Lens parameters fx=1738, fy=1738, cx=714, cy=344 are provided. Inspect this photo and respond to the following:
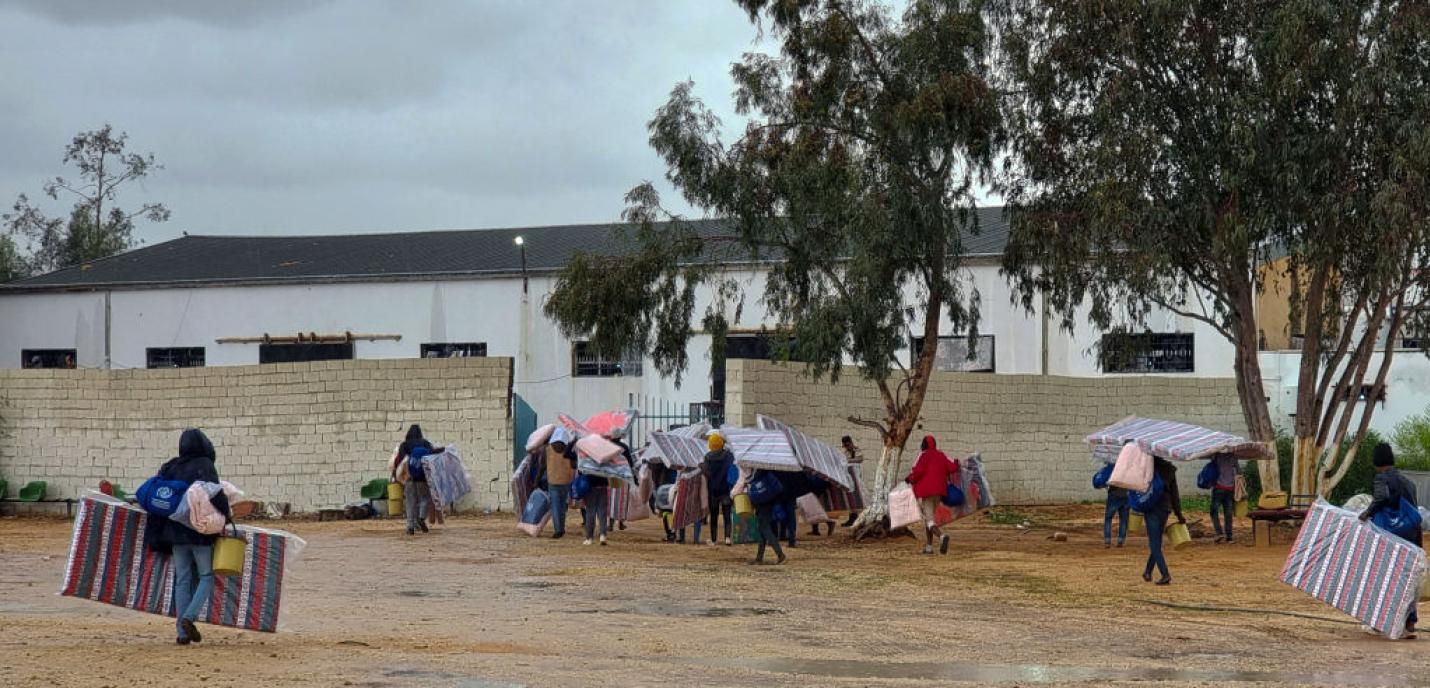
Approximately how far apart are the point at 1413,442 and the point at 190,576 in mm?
28148

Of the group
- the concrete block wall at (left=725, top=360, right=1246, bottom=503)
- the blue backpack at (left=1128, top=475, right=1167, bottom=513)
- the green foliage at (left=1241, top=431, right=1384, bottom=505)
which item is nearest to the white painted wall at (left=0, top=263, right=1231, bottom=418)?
the concrete block wall at (left=725, top=360, right=1246, bottom=503)

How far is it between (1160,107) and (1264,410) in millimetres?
5279

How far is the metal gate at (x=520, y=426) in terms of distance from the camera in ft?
95.1

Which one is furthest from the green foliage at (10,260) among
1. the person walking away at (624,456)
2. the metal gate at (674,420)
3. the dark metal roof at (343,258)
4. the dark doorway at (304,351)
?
the person walking away at (624,456)

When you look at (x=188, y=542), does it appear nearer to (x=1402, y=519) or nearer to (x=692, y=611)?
(x=692, y=611)

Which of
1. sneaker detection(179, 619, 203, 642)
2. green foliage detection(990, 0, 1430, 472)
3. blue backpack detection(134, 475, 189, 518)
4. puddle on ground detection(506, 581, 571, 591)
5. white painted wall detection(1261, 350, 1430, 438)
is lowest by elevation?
puddle on ground detection(506, 581, 571, 591)

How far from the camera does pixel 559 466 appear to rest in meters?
22.5

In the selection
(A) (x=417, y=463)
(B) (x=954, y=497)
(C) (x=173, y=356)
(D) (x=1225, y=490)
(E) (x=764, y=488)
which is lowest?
(B) (x=954, y=497)

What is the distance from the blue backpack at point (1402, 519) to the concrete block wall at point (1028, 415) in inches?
622

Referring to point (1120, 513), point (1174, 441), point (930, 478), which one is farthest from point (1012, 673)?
point (1120, 513)

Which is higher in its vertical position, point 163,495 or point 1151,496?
point 163,495

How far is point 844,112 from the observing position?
23.9 meters

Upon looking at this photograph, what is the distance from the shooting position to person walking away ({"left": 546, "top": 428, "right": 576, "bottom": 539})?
884 inches

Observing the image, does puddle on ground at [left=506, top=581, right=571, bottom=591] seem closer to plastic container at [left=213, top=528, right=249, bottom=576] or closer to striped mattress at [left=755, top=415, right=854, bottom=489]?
striped mattress at [left=755, top=415, right=854, bottom=489]
